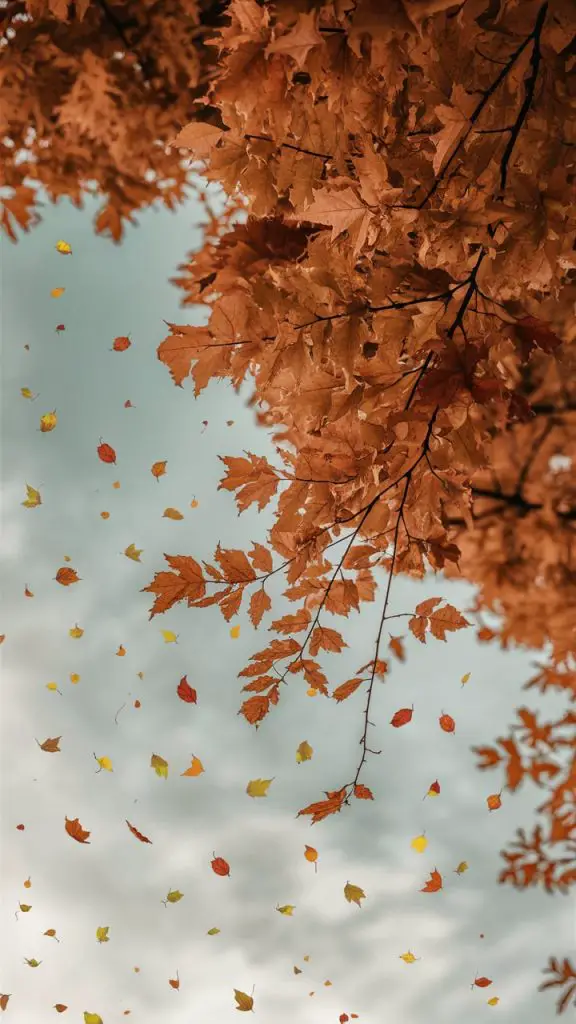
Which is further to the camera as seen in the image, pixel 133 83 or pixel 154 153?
pixel 154 153

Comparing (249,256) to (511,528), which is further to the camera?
(511,528)

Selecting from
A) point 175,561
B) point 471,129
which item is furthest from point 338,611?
point 471,129

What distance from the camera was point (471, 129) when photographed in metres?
1.32

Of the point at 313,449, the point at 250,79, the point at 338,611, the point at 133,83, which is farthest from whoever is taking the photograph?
the point at 133,83

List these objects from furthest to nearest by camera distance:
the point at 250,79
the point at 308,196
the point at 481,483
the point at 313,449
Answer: the point at 481,483 < the point at 313,449 < the point at 308,196 < the point at 250,79

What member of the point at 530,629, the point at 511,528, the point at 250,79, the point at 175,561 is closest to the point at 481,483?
the point at 511,528

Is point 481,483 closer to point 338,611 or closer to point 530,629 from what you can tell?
point 530,629

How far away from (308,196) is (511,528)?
13.2 feet

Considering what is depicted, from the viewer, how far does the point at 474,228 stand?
1.31 metres

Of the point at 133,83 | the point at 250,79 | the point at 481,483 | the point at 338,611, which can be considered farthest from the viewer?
the point at 481,483

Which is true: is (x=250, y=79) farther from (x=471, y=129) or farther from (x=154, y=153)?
(x=154, y=153)

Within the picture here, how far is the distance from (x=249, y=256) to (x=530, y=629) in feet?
12.7

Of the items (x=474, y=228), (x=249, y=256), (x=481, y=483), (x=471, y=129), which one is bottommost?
(x=474, y=228)

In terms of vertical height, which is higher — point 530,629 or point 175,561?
point 530,629
